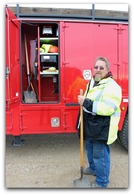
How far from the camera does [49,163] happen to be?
145 inches

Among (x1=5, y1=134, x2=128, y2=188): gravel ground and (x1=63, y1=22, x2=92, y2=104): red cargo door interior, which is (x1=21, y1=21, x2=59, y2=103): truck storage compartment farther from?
(x1=5, y1=134, x2=128, y2=188): gravel ground

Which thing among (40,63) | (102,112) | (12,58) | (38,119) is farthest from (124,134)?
(12,58)

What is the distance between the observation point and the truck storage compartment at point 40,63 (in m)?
3.88

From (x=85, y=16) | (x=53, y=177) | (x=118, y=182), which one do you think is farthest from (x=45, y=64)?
(x=118, y=182)

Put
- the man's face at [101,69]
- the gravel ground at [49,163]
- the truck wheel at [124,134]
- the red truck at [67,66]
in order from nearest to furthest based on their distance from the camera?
the man's face at [101,69] → the gravel ground at [49,163] → the red truck at [67,66] → the truck wheel at [124,134]

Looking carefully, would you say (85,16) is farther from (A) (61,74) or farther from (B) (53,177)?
(B) (53,177)

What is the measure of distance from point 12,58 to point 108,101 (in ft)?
4.97

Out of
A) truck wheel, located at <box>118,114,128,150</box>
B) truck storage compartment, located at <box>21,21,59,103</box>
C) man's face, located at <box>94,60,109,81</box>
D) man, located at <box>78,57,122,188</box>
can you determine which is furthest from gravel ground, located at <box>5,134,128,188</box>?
man's face, located at <box>94,60,109,81</box>

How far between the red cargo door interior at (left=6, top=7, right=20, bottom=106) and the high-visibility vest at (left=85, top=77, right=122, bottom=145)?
1.21 metres

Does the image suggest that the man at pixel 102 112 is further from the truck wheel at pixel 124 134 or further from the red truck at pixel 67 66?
the truck wheel at pixel 124 134

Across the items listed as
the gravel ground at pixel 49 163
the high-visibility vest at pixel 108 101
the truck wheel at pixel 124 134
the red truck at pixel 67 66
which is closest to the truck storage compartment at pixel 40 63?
the red truck at pixel 67 66

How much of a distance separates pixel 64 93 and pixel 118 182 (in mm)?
1389

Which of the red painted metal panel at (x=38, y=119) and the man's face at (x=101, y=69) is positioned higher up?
the man's face at (x=101, y=69)

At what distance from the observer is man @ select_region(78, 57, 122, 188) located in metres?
2.61
